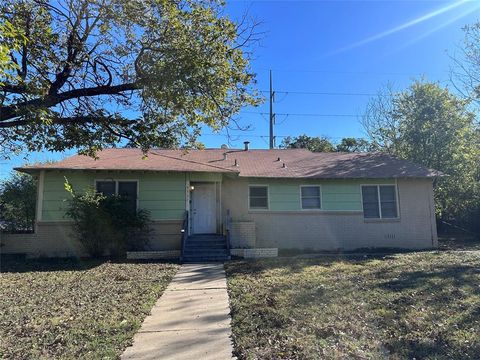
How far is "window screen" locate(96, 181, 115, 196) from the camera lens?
14836mm

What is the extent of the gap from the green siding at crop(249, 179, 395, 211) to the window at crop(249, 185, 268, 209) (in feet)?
0.60

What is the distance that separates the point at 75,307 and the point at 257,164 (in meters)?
11.5

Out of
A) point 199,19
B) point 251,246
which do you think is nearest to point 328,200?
point 251,246

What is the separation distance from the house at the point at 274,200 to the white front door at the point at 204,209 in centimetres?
4

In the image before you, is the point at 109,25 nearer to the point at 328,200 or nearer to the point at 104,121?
the point at 104,121

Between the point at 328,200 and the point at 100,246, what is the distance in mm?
8883

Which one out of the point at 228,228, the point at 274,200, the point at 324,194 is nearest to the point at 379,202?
the point at 324,194

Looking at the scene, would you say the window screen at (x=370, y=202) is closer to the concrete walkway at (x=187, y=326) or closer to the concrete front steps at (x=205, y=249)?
the concrete front steps at (x=205, y=249)

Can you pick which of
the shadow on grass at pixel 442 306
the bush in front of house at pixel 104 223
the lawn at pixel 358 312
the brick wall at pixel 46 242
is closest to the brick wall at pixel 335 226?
the bush in front of house at pixel 104 223

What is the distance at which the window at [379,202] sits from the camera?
1615 centimetres

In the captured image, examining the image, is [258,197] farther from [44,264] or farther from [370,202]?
[44,264]

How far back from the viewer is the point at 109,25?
830cm

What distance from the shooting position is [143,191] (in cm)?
1485

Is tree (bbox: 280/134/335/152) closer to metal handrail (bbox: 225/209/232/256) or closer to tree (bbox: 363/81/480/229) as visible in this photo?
tree (bbox: 363/81/480/229)
